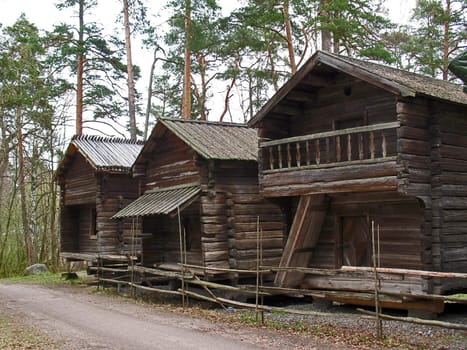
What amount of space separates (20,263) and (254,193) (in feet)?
62.7

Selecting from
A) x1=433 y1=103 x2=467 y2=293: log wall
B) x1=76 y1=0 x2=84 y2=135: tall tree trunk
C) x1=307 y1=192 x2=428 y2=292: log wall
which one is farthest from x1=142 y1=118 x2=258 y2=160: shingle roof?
x1=76 y1=0 x2=84 y2=135: tall tree trunk

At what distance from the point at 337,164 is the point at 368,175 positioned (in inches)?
36.1

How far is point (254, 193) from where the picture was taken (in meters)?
18.8

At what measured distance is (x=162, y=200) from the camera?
749 inches

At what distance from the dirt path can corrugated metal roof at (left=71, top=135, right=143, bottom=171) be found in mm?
6286

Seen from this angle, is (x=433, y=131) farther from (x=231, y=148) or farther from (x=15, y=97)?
(x=15, y=97)

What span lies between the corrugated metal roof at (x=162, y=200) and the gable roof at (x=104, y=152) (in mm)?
3138

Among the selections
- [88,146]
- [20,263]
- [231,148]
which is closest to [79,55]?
[88,146]

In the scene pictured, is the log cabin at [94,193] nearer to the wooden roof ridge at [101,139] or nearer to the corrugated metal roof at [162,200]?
the wooden roof ridge at [101,139]

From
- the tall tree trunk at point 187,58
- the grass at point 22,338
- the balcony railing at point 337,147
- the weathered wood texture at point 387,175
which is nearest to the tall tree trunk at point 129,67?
the tall tree trunk at point 187,58

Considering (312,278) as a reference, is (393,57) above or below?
above

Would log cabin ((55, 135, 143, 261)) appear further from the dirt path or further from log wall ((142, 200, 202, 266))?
the dirt path

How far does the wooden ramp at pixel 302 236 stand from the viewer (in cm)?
1587

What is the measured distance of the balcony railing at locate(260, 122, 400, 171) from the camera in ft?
44.9
